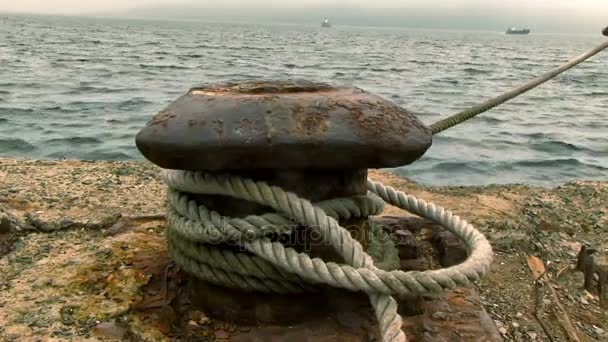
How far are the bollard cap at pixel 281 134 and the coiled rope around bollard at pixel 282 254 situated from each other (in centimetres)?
10

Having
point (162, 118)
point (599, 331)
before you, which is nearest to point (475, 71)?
point (599, 331)

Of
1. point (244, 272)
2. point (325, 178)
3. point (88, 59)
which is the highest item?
point (325, 178)

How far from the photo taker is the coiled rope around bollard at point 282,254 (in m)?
1.70

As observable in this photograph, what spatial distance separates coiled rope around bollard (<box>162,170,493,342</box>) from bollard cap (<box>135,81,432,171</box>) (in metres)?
0.10

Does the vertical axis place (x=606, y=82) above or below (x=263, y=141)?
below

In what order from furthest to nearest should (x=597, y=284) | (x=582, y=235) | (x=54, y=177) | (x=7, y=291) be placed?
(x=54, y=177) → (x=582, y=235) → (x=597, y=284) → (x=7, y=291)

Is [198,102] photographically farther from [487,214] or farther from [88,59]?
[88,59]

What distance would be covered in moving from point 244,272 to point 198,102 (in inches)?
19.8

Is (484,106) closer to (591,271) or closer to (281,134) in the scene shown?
(591,271)

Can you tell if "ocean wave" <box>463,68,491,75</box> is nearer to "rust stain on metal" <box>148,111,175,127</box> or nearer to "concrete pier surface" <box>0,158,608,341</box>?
"concrete pier surface" <box>0,158,608,341</box>

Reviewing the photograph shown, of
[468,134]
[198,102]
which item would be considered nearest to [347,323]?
[198,102]

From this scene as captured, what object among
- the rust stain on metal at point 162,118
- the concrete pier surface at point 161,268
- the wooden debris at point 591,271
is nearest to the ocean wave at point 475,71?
the concrete pier surface at point 161,268

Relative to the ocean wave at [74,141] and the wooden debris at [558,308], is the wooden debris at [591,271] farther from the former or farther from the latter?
the ocean wave at [74,141]

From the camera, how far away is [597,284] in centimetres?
285
